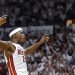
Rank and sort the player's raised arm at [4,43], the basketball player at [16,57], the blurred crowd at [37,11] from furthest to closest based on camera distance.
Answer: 1. the blurred crowd at [37,11]
2. the basketball player at [16,57]
3. the player's raised arm at [4,43]

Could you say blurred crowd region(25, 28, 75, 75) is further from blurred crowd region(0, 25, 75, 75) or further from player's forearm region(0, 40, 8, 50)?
player's forearm region(0, 40, 8, 50)

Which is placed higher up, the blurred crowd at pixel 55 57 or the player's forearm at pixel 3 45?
the player's forearm at pixel 3 45

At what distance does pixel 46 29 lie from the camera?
1594cm

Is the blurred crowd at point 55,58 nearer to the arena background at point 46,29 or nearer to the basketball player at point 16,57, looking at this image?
the arena background at point 46,29

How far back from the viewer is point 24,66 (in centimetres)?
661

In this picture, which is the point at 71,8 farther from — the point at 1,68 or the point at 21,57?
the point at 21,57

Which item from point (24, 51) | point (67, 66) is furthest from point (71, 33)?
point (24, 51)

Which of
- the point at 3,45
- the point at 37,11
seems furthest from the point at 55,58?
the point at 3,45

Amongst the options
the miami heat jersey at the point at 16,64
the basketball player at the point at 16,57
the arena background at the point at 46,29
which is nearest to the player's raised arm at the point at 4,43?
the basketball player at the point at 16,57

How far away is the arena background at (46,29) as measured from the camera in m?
13.0

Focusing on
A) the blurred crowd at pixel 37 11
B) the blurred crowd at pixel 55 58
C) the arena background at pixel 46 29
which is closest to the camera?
the blurred crowd at pixel 55 58

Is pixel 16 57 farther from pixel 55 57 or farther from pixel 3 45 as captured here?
pixel 55 57

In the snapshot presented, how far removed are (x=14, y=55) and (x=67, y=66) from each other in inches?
253

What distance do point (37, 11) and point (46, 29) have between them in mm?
2146
